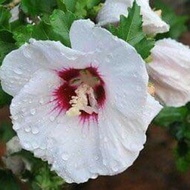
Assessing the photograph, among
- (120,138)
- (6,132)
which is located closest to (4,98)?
(120,138)

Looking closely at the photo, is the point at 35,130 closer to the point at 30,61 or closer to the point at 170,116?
the point at 30,61

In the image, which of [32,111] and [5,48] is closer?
[32,111]

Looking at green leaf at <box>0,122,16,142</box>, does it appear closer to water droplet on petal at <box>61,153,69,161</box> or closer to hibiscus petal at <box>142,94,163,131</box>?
water droplet on petal at <box>61,153,69,161</box>

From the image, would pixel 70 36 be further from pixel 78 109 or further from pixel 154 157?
pixel 154 157

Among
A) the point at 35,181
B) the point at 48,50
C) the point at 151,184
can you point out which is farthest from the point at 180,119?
the point at 48,50

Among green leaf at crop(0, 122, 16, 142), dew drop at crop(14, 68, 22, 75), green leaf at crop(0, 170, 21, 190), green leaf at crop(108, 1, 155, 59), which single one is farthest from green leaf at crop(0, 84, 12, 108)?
green leaf at crop(0, 122, 16, 142)

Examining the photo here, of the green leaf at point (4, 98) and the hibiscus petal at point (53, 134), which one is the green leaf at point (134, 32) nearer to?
the hibiscus petal at point (53, 134)
